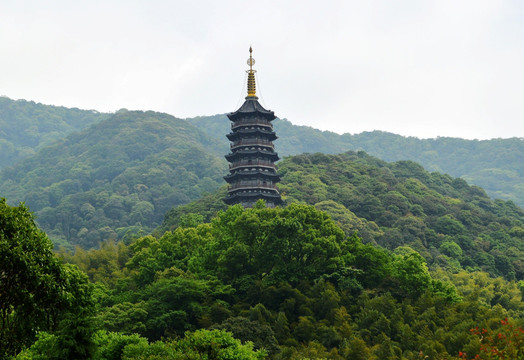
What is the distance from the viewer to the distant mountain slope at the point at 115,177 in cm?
12281

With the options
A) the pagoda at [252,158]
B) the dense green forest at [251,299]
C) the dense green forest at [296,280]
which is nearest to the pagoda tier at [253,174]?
the pagoda at [252,158]

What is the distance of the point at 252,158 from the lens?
2849 inches

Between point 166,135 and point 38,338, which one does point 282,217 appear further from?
point 166,135

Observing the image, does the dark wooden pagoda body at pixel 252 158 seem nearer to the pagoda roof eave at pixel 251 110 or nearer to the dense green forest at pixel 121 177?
the pagoda roof eave at pixel 251 110

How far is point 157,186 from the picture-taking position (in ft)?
452

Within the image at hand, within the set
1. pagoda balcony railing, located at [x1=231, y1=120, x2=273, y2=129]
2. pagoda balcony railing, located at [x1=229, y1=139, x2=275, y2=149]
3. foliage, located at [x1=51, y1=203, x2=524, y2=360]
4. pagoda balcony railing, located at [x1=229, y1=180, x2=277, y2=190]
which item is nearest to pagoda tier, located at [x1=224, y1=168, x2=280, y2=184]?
pagoda balcony railing, located at [x1=229, y1=180, x2=277, y2=190]

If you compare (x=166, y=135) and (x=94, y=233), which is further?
(x=166, y=135)

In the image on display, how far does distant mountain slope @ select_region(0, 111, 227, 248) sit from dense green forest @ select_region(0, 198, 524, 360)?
61519 mm

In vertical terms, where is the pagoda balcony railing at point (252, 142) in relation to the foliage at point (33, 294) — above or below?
above

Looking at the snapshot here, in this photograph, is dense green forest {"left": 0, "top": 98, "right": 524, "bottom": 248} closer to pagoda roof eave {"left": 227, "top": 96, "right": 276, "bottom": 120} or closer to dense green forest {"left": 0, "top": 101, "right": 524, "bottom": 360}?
dense green forest {"left": 0, "top": 101, "right": 524, "bottom": 360}

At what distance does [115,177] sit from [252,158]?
7885cm

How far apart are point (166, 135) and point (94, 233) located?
55411 mm

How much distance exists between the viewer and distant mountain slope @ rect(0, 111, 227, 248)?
403 feet

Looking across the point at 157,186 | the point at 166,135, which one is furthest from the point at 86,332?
the point at 166,135
